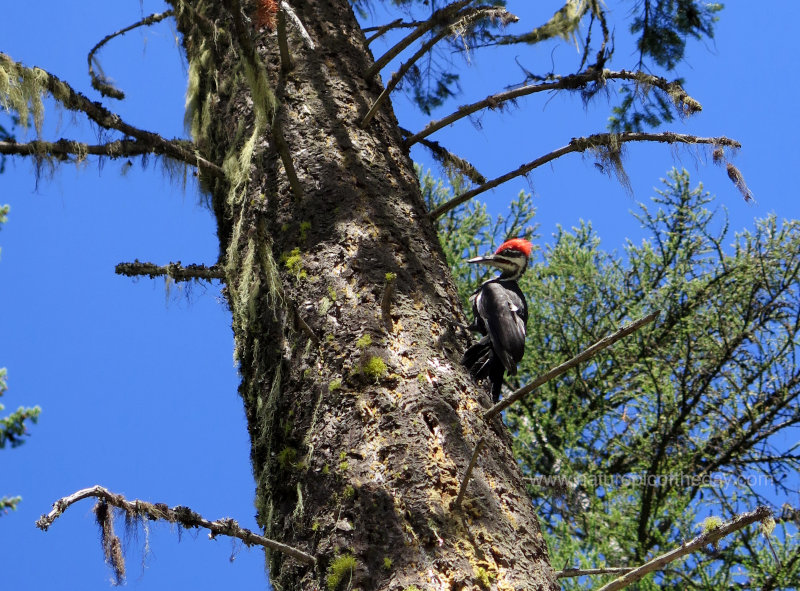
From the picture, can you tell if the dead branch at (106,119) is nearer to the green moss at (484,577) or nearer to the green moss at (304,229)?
the green moss at (304,229)

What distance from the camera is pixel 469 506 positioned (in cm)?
246

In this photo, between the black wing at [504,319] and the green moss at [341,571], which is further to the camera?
the black wing at [504,319]

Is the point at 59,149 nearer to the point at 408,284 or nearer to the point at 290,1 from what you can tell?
the point at 290,1

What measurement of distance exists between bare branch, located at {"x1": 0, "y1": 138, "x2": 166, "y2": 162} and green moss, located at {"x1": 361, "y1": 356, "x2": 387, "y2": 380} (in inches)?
60.6

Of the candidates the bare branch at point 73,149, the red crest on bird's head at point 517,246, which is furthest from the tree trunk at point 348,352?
the red crest on bird's head at point 517,246

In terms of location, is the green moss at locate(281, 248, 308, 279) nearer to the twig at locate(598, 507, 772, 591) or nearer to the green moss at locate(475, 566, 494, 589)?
the green moss at locate(475, 566, 494, 589)

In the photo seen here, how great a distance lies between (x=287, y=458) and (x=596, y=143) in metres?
1.97

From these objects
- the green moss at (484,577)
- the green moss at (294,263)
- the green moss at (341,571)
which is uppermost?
the green moss at (294,263)

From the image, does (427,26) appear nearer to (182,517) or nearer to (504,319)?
(504,319)

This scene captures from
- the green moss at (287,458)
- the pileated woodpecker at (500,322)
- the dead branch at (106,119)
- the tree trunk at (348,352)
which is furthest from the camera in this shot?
the dead branch at (106,119)

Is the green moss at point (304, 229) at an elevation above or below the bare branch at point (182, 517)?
above

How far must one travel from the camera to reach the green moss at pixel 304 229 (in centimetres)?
309

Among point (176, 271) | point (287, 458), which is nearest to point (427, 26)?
point (176, 271)

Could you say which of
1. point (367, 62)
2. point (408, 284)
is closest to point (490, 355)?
point (408, 284)
